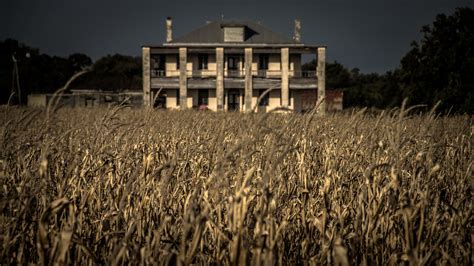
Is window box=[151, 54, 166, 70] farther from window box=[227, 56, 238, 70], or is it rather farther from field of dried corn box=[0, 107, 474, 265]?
field of dried corn box=[0, 107, 474, 265]

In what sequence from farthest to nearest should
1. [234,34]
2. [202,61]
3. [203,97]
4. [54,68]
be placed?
1. [54,68]
2. [202,61]
3. [234,34]
4. [203,97]

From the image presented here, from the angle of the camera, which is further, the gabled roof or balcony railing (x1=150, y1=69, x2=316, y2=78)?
the gabled roof

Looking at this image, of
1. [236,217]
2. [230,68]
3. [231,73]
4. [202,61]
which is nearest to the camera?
[236,217]

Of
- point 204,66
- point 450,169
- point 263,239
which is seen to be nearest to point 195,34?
point 204,66

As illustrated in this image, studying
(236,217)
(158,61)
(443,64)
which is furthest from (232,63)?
(236,217)

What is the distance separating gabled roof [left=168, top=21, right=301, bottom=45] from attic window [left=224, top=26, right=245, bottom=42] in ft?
0.82

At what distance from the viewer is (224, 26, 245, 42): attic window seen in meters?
36.5

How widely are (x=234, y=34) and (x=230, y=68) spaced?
108 inches

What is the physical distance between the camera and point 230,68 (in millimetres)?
37250

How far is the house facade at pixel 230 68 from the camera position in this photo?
33.4 meters

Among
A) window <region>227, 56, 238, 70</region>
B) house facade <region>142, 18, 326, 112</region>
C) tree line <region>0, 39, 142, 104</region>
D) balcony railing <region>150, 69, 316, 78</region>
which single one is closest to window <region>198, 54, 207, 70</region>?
house facade <region>142, 18, 326, 112</region>

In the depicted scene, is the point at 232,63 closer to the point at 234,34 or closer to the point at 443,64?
the point at 234,34

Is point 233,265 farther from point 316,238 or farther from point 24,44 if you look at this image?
point 24,44

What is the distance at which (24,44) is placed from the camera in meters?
79.6
